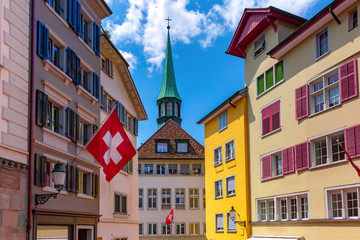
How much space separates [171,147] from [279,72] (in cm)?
3398

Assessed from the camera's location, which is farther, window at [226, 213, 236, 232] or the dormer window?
the dormer window

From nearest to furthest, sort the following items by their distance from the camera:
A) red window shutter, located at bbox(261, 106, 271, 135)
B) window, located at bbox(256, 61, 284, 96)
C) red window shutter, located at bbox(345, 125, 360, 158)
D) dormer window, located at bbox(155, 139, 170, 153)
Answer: red window shutter, located at bbox(345, 125, 360, 158), window, located at bbox(256, 61, 284, 96), red window shutter, located at bbox(261, 106, 271, 135), dormer window, located at bbox(155, 139, 170, 153)

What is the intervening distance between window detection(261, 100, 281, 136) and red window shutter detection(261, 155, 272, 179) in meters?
1.39

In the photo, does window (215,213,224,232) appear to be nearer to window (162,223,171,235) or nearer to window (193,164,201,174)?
window (193,164,201,174)

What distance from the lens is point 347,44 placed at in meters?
22.5

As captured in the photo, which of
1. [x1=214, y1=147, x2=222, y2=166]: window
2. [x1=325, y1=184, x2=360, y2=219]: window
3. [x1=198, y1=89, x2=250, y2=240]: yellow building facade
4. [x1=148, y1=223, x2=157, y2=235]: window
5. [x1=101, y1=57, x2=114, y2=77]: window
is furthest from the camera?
[x1=148, y1=223, x2=157, y2=235]: window

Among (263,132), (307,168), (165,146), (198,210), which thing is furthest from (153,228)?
(307,168)

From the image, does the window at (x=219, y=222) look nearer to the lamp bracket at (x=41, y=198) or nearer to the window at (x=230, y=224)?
the window at (x=230, y=224)

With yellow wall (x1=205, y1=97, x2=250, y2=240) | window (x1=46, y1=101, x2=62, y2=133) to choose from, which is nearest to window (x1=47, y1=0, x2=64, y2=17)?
window (x1=46, y1=101, x2=62, y2=133)

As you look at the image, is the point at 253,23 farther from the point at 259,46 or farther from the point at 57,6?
the point at 57,6

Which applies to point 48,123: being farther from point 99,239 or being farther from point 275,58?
point 275,58

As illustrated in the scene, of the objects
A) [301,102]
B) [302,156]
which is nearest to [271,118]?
[301,102]

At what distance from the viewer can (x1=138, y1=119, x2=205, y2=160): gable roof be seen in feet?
199

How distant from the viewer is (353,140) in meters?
21.6
